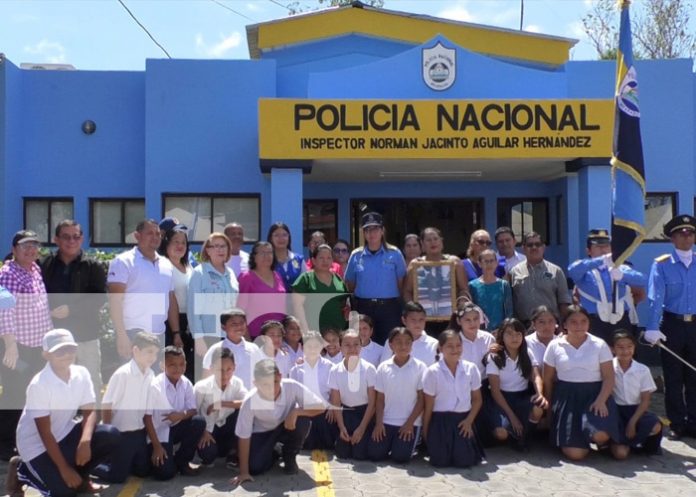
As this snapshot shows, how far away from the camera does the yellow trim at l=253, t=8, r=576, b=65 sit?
44.6 ft

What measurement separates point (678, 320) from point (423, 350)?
2388 mm

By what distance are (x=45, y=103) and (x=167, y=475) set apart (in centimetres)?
992

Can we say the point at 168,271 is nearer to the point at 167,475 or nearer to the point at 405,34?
the point at 167,475

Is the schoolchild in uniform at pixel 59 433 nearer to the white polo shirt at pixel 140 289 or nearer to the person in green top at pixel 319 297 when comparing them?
the white polo shirt at pixel 140 289

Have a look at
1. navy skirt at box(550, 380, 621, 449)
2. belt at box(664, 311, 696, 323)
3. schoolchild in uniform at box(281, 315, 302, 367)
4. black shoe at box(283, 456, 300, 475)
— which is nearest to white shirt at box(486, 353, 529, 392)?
navy skirt at box(550, 380, 621, 449)

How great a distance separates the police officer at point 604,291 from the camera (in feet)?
21.7

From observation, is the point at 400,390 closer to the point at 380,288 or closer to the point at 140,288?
the point at 380,288

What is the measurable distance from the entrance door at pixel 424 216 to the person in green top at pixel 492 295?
715 centimetres

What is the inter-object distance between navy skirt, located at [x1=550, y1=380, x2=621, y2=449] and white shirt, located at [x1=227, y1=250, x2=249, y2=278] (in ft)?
10.6

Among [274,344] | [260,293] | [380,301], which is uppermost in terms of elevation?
[260,293]

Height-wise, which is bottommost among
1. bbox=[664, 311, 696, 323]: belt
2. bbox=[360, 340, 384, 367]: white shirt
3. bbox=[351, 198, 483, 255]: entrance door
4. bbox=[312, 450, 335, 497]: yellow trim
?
bbox=[312, 450, 335, 497]: yellow trim

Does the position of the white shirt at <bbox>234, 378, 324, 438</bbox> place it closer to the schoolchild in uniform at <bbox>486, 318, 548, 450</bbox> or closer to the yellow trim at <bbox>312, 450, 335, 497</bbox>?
the yellow trim at <bbox>312, 450, 335, 497</bbox>

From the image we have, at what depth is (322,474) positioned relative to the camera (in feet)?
17.2

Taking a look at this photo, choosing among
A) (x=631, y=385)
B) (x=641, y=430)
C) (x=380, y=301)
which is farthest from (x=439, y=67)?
(x=641, y=430)
